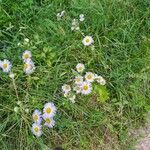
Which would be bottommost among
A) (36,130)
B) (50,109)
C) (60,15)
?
(36,130)

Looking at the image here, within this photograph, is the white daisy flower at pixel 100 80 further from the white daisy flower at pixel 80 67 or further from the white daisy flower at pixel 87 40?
the white daisy flower at pixel 87 40

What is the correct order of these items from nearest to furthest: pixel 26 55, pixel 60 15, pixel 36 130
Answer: pixel 36 130 → pixel 26 55 → pixel 60 15

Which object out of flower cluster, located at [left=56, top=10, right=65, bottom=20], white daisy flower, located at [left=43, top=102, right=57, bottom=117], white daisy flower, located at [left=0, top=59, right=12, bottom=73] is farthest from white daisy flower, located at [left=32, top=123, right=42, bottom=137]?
flower cluster, located at [left=56, top=10, right=65, bottom=20]

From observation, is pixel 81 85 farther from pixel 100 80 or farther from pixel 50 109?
pixel 50 109

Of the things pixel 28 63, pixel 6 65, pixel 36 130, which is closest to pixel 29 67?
pixel 28 63

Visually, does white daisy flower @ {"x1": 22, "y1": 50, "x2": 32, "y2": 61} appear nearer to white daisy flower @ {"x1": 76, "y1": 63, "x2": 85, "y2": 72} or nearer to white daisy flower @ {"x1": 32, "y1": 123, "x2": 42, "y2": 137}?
white daisy flower @ {"x1": 76, "y1": 63, "x2": 85, "y2": 72}

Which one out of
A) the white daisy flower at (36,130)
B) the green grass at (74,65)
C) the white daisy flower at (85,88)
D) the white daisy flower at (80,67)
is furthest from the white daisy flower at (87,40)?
the white daisy flower at (36,130)

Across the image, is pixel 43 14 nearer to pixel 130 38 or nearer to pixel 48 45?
pixel 48 45
